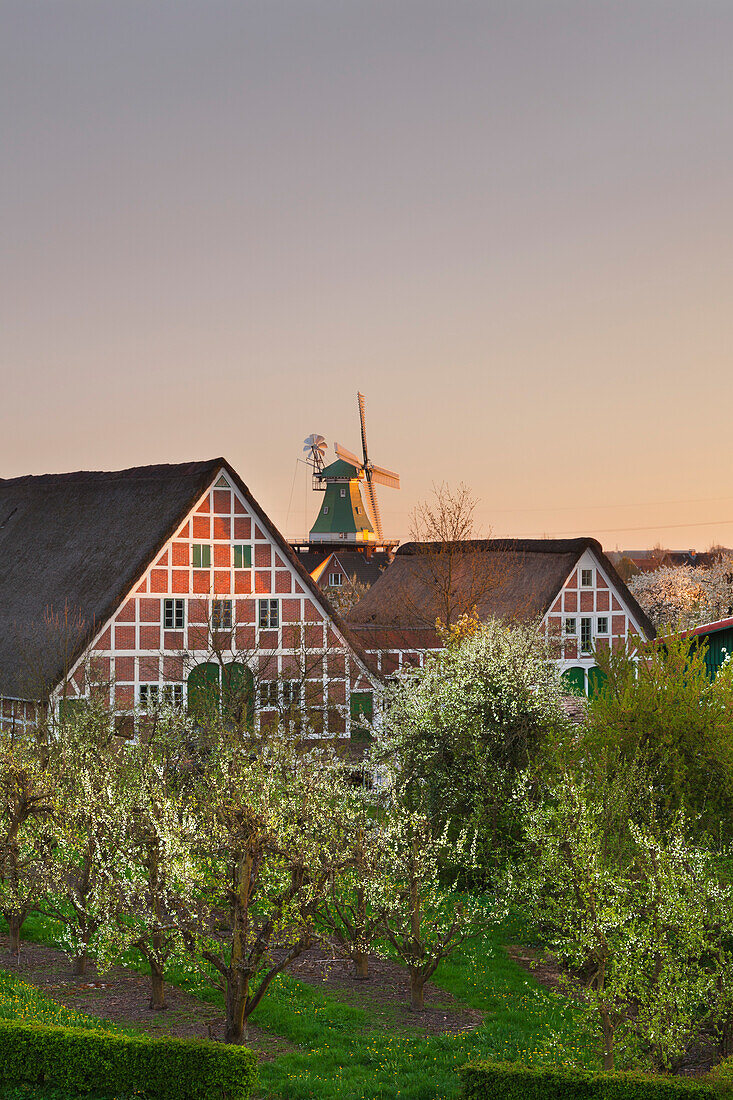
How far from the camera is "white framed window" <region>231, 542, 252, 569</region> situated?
3262 centimetres

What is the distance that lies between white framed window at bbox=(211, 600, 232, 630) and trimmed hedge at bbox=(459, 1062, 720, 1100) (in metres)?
20.7

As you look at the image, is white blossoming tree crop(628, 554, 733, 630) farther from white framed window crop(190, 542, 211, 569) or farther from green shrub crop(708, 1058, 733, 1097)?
green shrub crop(708, 1058, 733, 1097)

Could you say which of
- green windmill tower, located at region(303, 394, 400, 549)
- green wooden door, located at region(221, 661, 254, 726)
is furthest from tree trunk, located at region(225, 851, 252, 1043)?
green windmill tower, located at region(303, 394, 400, 549)

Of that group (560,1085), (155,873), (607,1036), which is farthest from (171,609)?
(560,1085)

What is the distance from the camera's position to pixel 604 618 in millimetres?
41250

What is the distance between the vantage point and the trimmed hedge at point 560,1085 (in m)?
10.1

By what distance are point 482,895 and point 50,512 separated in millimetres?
22205

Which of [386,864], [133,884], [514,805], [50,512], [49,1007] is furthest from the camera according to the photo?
[50,512]

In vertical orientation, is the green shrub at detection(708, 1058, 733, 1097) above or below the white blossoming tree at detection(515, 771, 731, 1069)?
below

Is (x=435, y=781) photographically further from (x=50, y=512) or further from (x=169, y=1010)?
(x=50, y=512)

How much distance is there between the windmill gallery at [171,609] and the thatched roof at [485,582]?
2.17 feet

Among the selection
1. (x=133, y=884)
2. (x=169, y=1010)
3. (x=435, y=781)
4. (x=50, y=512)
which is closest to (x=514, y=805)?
(x=435, y=781)

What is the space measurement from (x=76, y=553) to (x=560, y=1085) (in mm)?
25614

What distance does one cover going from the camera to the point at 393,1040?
1252 cm
